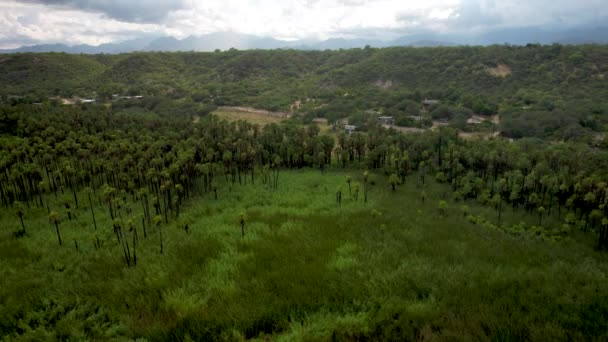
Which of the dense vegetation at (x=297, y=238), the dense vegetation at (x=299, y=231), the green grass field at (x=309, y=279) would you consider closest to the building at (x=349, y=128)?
the dense vegetation at (x=299, y=231)

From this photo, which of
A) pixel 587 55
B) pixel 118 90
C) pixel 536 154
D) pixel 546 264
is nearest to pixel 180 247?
pixel 546 264

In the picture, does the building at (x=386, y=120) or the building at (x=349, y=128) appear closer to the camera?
the building at (x=349, y=128)

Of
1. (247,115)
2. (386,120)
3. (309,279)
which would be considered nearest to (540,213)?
(309,279)

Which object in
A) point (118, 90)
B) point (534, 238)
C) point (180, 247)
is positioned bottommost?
point (534, 238)

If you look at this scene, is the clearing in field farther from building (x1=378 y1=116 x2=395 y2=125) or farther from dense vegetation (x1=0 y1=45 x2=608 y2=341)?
dense vegetation (x1=0 y1=45 x2=608 y2=341)

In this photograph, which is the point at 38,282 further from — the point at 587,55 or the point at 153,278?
the point at 587,55

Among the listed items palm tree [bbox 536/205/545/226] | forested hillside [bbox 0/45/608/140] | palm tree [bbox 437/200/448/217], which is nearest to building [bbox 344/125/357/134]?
forested hillside [bbox 0/45/608/140]

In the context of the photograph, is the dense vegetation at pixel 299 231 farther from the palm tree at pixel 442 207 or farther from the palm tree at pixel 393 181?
the palm tree at pixel 393 181
